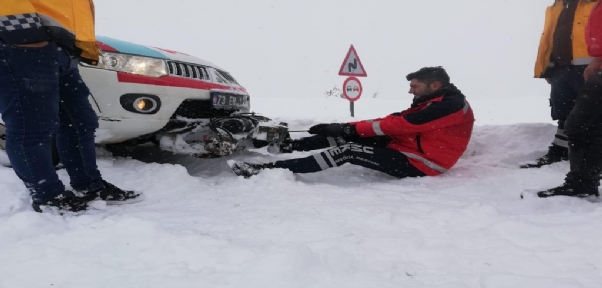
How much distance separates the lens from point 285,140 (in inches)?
145

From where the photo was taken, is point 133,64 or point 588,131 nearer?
point 588,131

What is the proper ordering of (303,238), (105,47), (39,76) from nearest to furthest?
(303,238), (39,76), (105,47)

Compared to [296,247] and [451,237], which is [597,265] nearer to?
[451,237]

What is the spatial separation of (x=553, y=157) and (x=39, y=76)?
152 inches

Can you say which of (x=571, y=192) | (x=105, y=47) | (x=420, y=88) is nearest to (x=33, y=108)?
(x=105, y=47)

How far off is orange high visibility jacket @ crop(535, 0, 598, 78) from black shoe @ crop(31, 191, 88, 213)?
3675 millimetres

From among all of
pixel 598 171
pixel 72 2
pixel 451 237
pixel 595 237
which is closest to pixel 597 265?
pixel 595 237

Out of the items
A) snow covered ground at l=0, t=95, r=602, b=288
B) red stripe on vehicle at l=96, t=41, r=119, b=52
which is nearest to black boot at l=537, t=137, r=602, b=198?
snow covered ground at l=0, t=95, r=602, b=288

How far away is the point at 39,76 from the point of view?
6.33 feet

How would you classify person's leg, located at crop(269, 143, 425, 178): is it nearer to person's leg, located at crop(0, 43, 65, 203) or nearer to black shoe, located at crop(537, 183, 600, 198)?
black shoe, located at crop(537, 183, 600, 198)

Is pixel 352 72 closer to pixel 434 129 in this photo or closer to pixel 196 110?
pixel 434 129

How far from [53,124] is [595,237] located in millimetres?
2637

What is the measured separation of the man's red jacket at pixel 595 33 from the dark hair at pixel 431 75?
44.5 inches

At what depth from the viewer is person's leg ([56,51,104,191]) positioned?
2291 mm
